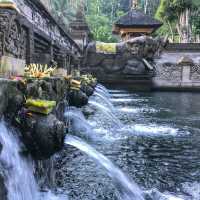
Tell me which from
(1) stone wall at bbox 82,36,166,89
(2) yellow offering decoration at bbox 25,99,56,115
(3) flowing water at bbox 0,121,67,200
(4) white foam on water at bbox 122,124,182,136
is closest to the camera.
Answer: (3) flowing water at bbox 0,121,67,200

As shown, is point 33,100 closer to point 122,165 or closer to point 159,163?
point 122,165

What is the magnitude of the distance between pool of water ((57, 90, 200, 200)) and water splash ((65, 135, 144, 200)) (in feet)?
0.41

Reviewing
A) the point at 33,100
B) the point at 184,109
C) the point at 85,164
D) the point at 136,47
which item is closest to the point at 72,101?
the point at 85,164

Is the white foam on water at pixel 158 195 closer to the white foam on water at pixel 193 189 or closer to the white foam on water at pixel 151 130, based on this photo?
the white foam on water at pixel 193 189

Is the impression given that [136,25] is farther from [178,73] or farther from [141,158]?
[141,158]

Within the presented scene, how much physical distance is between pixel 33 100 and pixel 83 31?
1193 inches

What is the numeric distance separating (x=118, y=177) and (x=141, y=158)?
2.06 meters

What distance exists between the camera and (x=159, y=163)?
812 centimetres

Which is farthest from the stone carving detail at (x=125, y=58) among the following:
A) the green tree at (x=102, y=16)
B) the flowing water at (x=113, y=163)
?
the flowing water at (x=113, y=163)

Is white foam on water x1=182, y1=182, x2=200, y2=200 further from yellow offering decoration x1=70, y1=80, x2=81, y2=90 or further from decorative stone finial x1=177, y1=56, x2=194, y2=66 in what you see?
decorative stone finial x1=177, y1=56, x2=194, y2=66

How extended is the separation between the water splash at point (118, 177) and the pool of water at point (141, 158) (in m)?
0.12

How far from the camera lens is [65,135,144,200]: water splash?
19.7ft

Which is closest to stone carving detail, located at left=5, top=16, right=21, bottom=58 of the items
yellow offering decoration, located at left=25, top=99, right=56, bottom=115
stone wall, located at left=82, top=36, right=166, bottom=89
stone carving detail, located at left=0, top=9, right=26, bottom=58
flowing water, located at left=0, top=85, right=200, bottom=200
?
stone carving detail, located at left=0, top=9, right=26, bottom=58

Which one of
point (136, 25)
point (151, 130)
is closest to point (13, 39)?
point (151, 130)
